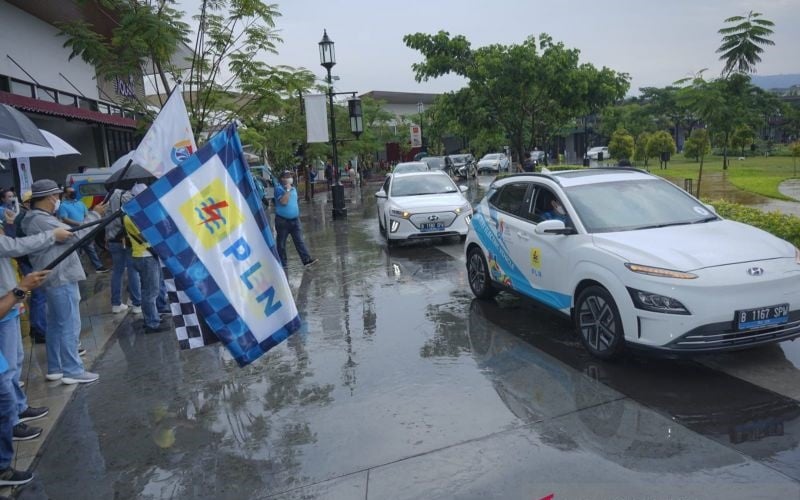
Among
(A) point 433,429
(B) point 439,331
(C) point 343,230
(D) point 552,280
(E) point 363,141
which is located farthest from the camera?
(E) point 363,141

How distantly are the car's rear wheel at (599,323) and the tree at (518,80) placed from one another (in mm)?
13317

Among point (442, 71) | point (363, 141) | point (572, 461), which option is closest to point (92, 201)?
point (442, 71)

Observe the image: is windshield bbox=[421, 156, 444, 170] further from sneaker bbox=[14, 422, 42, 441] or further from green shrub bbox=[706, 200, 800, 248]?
sneaker bbox=[14, 422, 42, 441]

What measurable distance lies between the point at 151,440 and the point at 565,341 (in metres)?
3.96

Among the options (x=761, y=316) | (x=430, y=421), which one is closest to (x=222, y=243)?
(x=430, y=421)

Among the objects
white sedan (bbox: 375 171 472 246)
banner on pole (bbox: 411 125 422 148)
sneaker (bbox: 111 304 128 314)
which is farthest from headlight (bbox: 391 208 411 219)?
banner on pole (bbox: 411 125 422 148)

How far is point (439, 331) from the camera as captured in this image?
702 cm

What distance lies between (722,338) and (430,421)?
7.70 feet

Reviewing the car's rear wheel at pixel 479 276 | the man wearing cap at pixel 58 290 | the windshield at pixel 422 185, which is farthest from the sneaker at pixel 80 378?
the windshield at pixel 422 185

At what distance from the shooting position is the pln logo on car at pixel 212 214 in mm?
3928

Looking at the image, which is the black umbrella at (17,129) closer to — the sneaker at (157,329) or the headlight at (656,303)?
the sneaker at (157,329)

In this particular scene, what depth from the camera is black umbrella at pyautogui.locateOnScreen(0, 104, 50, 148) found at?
526 centimetres

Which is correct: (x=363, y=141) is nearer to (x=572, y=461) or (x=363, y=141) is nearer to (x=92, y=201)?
(x=92, y=201)

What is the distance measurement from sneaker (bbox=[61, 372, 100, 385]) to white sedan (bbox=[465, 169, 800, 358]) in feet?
15.0
